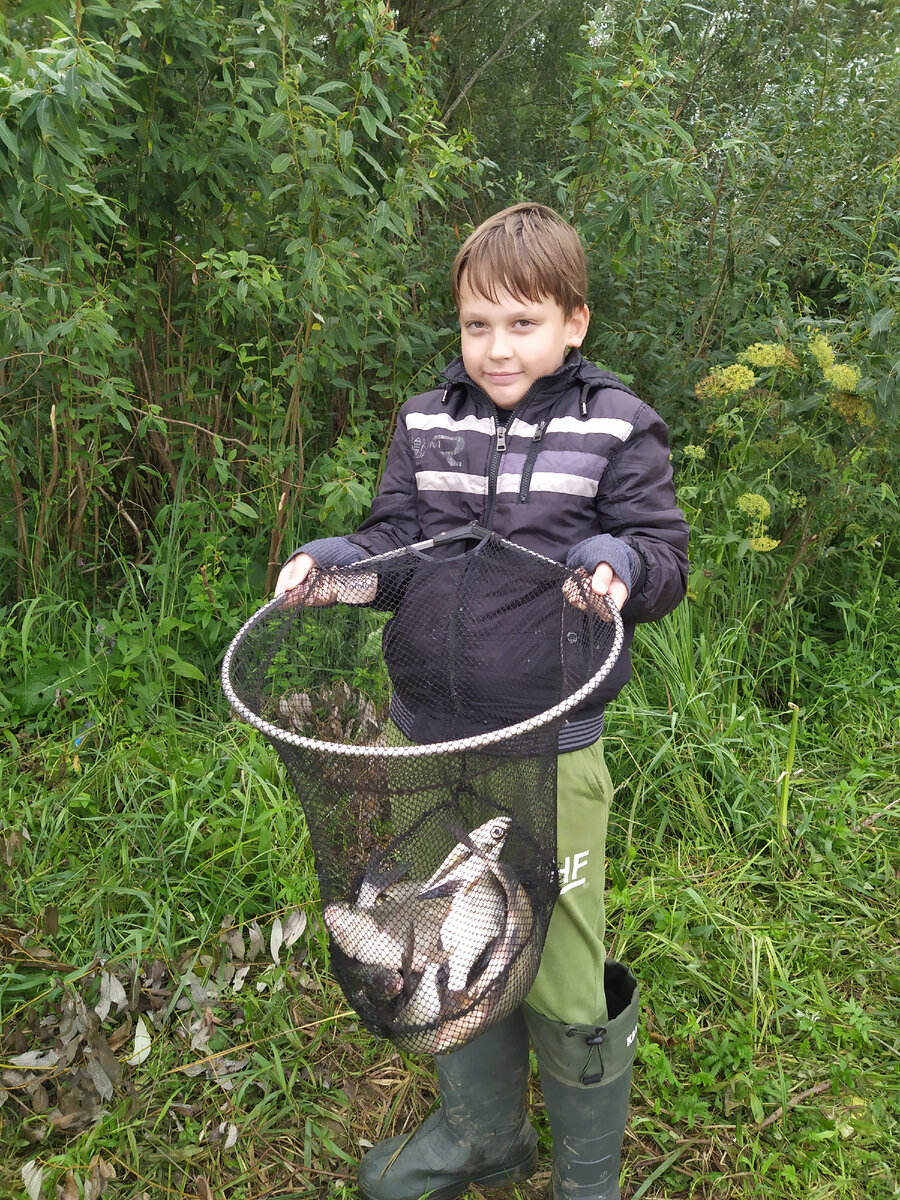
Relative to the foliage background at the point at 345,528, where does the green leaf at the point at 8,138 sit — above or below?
above

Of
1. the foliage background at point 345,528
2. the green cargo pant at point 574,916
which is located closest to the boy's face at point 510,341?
the green cargo pant at point 574,916

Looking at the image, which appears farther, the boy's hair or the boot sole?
the boot sole

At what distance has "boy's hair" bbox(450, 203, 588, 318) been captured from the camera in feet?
5.09

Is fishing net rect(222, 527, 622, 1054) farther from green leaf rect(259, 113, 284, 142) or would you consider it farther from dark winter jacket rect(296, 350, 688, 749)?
green leaf rect(259, 113, 284, 142)

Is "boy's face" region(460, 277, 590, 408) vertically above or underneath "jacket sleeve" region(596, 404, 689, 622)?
above

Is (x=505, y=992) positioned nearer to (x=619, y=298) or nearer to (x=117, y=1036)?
(x=117, y=1036)

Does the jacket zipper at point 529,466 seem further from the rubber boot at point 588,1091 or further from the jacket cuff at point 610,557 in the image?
the rubber boot at point 588,1091

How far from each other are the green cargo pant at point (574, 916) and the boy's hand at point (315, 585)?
452 mm

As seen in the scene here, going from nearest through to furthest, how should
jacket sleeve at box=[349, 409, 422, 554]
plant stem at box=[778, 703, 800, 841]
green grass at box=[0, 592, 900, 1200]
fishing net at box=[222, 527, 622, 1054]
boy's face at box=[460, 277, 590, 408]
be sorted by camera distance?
→ fishing net at box=[222, 527, 622, 1054], boy's face at box=[460, 277, 590, 408], jacket sleeve at box=[349, 409, 422, 554], green grass at box=[0, 592, 900, 1200], plant stem at box=[778, 703, 800, 841]

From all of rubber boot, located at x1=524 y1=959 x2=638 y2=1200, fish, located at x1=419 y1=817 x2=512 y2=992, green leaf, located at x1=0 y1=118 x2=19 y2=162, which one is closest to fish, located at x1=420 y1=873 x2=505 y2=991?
fish, located at x1=419 y1=817 x2=512 y2=992

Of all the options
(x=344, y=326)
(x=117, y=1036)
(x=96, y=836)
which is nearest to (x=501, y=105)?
(x=344, y=326)

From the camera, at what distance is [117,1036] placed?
1997mm

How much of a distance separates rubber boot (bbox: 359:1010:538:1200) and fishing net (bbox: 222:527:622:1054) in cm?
49

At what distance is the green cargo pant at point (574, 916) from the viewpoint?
1560 mm
